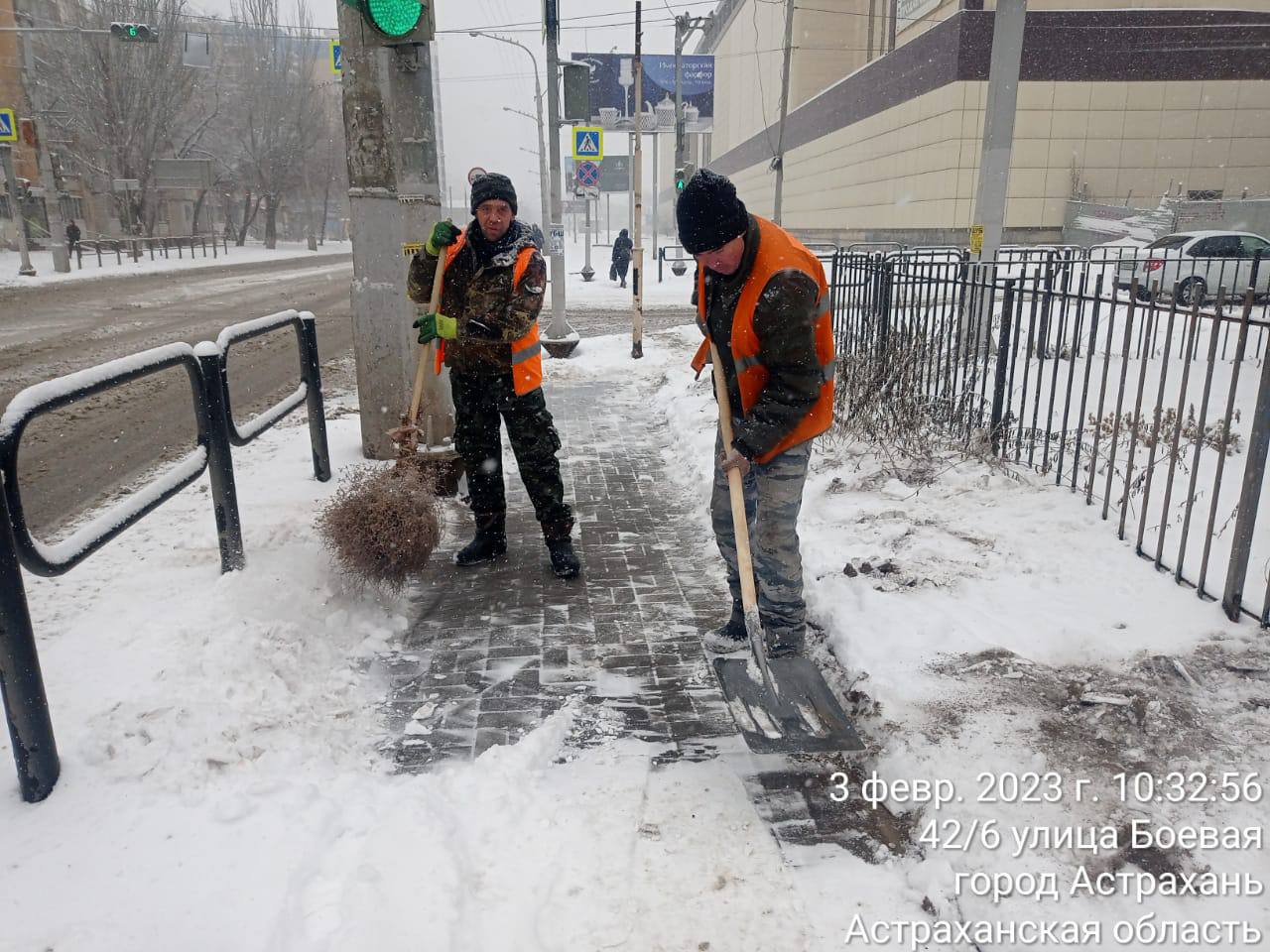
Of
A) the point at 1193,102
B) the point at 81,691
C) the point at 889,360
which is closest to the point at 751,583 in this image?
the point at 81,691

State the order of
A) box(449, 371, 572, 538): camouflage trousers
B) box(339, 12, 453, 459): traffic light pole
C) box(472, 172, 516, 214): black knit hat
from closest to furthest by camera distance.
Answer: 1. box(472, 172, 516, 214): black knit hat
2. box(449, 371, 572, 538): camouflage trousers
3. box(339, 12, 453, 459): traffic light pole

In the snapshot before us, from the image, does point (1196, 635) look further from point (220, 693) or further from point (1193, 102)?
point (1193, 102)

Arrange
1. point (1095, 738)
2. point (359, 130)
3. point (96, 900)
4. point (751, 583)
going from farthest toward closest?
point (359, 130) < point (751, 583) < point (1095, 738) < point (96, 900)

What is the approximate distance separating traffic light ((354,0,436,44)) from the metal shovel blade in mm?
4030

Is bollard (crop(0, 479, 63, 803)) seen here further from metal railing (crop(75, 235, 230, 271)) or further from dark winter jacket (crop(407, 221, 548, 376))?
metal railing (crop(75, 235, 230, 271))

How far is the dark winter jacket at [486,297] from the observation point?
14.3 feet

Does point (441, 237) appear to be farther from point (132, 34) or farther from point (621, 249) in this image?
point (621, 249)

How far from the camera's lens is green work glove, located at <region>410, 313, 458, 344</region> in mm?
4398

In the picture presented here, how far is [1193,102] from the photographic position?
2605 centimetres

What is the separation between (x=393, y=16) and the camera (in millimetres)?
4977

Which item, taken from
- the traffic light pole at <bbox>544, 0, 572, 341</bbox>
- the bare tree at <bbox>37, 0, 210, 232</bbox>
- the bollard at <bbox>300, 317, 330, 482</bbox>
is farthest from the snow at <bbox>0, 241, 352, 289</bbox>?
the bollard at <bbox>300, 317, 330, 482</bbox>

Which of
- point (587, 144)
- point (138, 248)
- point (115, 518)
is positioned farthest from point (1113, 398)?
point (138, 248)

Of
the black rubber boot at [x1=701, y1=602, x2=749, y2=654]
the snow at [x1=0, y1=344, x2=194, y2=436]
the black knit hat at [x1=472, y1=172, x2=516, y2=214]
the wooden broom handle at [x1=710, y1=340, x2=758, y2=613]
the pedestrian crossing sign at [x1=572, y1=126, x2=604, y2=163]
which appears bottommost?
the black rubber boot at [x1=701, y1=602, x2=749, y2=654]

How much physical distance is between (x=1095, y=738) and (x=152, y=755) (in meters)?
3.07
